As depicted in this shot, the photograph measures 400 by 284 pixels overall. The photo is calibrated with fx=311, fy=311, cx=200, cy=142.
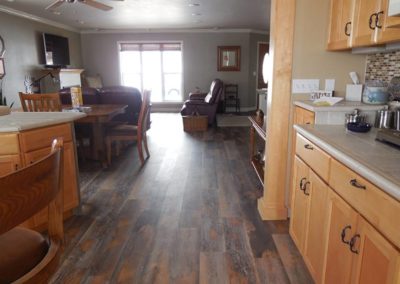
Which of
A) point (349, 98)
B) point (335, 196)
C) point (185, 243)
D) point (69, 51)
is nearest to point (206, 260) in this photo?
point (185, 243)

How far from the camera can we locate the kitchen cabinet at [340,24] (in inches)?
84.3

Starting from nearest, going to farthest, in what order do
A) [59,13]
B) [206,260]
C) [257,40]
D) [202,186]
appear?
1. [206,260]
2. [202,186]
3. [59,13]
4. [257,40]

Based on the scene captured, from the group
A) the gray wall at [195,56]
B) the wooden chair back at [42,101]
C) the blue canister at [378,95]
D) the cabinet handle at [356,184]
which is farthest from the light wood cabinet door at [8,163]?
the gray wall at [195,56]

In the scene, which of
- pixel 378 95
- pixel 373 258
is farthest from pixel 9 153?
pixel 378 95

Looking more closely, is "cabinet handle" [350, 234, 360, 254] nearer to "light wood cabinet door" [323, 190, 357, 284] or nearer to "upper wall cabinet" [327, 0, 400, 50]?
"light wood cabinet door" [323, 190, 357, 284]

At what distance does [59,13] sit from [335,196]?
23.7 ft

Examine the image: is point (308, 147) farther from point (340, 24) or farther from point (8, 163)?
point (8, 163)

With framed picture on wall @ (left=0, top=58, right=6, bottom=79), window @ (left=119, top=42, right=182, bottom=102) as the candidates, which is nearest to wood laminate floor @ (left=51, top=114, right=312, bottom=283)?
framed picture on wall @ (left=0, top=58, right=6, bottom=79)

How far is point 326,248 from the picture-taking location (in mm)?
1541

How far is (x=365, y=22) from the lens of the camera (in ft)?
6.42

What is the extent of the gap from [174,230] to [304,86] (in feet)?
5.14

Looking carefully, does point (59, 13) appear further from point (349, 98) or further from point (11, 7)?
point (349, 98)

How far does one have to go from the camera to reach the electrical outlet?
2.50 metres

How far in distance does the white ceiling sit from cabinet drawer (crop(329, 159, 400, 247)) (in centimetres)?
508
